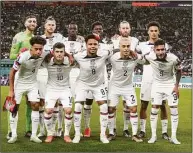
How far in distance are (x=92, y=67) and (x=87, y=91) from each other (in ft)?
1.39

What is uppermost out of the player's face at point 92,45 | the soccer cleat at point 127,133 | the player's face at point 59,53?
the player's face at point 92,45

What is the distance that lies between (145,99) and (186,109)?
541cm

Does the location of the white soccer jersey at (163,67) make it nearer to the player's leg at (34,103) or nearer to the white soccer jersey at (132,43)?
the white soccer jersey at (132,43)

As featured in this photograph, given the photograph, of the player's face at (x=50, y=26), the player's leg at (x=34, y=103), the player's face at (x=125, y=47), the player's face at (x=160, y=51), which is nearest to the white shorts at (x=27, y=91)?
the player's leg at (x=34, y=103)

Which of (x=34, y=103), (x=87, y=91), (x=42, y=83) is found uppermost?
(x=42, y=83)

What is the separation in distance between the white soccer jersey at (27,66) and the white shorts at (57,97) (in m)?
0.36

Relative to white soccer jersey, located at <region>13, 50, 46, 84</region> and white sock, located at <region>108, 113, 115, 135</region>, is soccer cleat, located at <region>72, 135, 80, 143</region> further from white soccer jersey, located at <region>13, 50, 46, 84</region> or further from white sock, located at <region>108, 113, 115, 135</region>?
white soccer jersey, located at <region>13, 50, 46, 84</region>

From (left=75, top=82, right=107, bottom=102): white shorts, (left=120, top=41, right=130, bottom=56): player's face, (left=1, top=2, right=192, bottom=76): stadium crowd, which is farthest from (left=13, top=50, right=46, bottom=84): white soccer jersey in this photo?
(left=1, top=2, right=192, bottom=76): stadium crowd

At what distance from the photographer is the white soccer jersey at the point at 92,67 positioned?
6980 mm

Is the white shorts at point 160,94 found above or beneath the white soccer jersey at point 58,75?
beneath

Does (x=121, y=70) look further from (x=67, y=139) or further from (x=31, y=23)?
(x=31, y=23)

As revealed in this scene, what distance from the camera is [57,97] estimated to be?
7.04 metres

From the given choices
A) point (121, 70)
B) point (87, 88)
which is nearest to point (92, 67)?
point (87, 88)

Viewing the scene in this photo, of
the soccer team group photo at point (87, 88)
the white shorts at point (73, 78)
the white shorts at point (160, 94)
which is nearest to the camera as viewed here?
the soccer team group photo at point (87, 88)
